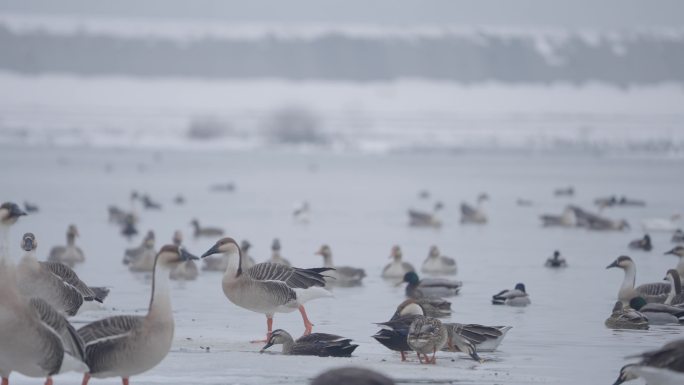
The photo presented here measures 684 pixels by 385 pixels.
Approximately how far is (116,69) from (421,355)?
301ft

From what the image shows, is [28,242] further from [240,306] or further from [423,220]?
[423,220]

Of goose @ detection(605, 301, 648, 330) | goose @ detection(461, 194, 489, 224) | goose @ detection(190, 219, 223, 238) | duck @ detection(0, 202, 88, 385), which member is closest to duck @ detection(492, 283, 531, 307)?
goose @ detection(605, 301, 648, 330)

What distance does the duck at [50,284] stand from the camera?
9062 millimetres

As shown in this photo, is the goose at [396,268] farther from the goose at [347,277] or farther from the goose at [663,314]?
the goose at [663,314]

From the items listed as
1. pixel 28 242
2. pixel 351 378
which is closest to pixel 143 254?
pixel 28 242

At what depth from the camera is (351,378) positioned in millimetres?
5465

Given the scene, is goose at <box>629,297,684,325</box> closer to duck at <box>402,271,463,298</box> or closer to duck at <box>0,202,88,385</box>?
duck at <box>402,271,463,298</box>

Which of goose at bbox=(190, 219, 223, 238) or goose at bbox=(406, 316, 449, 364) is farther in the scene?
goose at bbox=(190, 219, 223, 238)

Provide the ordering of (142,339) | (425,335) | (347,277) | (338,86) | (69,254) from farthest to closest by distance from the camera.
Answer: (338,86) → (69,254) → (347,277) → (425,335) → (142,339)

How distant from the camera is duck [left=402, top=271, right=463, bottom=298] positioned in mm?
12516

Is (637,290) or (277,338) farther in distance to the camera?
(637,290)

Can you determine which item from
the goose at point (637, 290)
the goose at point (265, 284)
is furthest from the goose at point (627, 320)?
the goose at point (265, 284)

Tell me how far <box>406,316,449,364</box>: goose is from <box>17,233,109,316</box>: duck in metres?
2.41

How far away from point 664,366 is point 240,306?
13.8 feet
